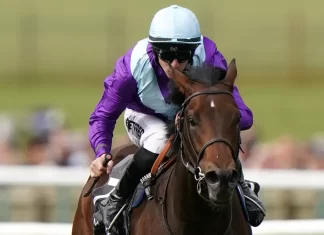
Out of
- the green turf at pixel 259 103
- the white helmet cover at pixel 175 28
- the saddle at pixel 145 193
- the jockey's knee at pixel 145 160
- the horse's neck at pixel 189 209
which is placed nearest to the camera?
the horse's neck at pixel 189 209

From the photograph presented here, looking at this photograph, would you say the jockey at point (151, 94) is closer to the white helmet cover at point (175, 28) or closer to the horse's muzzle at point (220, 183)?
the white helmet cover at point (175, 28)

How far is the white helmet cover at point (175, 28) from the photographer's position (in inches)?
198

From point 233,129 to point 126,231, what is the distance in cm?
118

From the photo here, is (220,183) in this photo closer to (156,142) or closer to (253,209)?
(253,209)

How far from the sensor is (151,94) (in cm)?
538

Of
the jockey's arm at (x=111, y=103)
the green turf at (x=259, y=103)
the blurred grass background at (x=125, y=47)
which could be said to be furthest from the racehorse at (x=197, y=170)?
the blurred grass background at (x=125, y=47)

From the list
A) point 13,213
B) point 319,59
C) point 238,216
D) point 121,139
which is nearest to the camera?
point 238,216

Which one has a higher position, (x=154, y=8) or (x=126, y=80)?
(x=126, y=80)

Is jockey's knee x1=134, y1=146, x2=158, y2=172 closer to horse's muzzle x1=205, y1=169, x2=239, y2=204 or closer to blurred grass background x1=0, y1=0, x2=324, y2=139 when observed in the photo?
horse's muzzle x1=205, y1=169, x2=239, y2=204

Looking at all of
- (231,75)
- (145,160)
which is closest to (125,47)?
(145,160)

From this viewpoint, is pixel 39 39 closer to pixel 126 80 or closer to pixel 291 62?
pixel 291 62

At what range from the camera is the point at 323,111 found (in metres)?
25.7

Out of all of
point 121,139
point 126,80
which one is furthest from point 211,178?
point 121,139

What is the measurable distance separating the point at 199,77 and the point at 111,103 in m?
0.96
